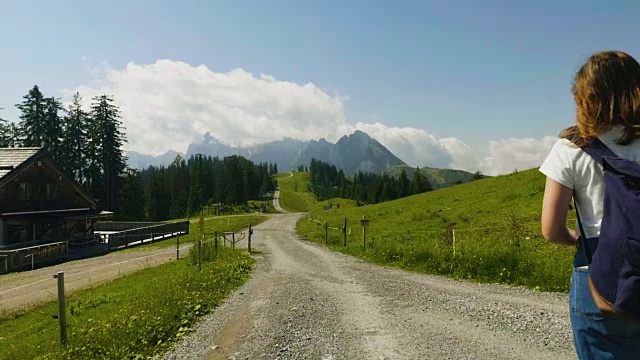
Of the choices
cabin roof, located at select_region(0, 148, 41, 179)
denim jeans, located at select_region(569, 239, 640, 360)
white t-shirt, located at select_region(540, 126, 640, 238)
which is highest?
cabin roof, located at select_region(0, 148, 41, 179)

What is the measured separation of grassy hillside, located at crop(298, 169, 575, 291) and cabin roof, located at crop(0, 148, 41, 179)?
28.6 m

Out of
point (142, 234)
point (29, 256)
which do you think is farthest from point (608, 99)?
point (142, 234)

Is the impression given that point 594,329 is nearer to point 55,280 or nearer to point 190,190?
point 55,280

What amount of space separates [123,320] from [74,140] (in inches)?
2782

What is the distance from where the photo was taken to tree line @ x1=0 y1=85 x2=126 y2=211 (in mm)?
66188

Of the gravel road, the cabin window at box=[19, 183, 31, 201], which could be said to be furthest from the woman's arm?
the cabin window at box=[19, 183, 31, 201]

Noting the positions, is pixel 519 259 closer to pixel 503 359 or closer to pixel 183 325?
pixel 503 359

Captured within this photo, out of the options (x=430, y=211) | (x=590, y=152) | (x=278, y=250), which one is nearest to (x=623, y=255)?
(x=590, y=152)

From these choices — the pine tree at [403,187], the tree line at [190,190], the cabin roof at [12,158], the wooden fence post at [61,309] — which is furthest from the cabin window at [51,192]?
the pine tree at [403,187]

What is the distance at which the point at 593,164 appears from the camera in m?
2.35

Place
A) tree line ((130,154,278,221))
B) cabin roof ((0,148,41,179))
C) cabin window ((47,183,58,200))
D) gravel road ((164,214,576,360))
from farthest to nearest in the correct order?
tree line ((130,154,278,221)) → cabin window ((47,183,58,200)) → cabin roof ((0,148,41,179)) → gravel road ((164,214,576,360))

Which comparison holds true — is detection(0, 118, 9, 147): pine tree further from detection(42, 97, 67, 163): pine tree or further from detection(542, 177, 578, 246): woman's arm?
detection(542, 177, 578, 246): woman's arm

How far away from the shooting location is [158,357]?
7754mm

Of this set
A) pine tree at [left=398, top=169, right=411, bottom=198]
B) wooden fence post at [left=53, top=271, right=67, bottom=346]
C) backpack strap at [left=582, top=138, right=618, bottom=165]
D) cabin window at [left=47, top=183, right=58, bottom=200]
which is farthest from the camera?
pine tree at [left=398, top=169, right=411, bottom=198]
